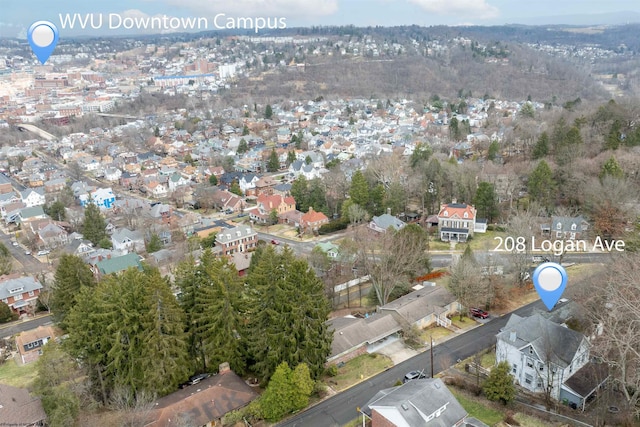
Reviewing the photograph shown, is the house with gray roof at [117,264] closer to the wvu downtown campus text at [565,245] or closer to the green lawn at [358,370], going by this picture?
the green lawn at [358,370]

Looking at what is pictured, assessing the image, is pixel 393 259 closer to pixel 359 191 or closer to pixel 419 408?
pixel 419 408

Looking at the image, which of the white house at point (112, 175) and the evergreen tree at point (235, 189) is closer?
the evergreen tree at point (235, 189)

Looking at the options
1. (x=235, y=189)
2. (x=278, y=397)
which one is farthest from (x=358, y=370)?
(x=235, y=189)

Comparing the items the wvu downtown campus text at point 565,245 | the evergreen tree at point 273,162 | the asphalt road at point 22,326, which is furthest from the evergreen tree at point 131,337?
the evergreen tree at point 273,162

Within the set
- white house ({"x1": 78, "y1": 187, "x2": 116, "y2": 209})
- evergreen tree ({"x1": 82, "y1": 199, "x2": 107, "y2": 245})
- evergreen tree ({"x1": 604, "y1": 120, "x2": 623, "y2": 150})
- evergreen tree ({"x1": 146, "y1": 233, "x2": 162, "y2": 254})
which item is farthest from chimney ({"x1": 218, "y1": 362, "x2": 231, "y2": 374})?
white house ({"x1": 78, "y1": 187, "x2": 116, "y2": 209})

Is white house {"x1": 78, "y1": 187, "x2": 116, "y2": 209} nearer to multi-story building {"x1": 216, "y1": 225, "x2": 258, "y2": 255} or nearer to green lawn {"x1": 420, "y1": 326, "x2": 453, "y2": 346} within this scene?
multi-story building {"x1": 216, "y1": 225, "x2": 258, "y2": 255}

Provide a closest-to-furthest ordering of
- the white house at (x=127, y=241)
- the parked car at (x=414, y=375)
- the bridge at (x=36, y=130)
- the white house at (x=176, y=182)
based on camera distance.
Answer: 1. the parked car at (x=414, y=375)
2. the white house at (x=127, y=241)
3. the white house at (x=176, y=182)
4. the bridge at (x=36, y=130)
